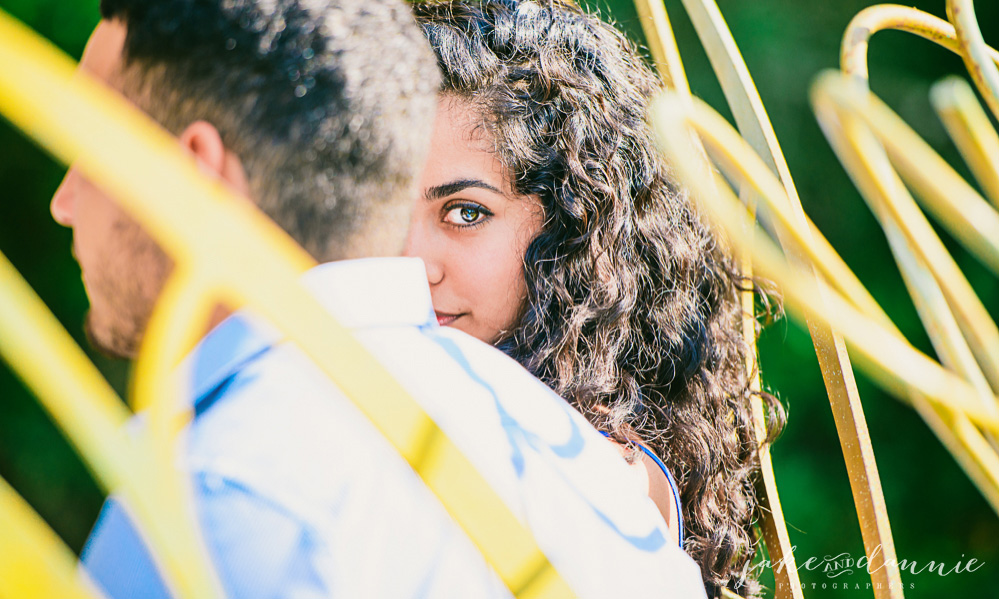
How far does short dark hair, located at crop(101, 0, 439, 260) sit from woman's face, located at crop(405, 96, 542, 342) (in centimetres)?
42

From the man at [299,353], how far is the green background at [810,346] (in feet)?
3.93

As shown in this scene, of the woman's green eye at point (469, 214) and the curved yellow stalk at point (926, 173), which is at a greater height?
the curved yellow stalk at point (926, 173)

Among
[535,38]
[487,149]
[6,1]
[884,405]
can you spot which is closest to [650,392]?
[487,149]

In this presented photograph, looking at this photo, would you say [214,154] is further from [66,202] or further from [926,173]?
[926,173]

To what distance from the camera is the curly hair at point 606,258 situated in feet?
2.75

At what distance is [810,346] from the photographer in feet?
5.01

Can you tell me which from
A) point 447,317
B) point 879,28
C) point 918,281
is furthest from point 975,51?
point 447,317

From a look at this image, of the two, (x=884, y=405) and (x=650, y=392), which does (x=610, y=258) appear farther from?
(x=884, y=405)

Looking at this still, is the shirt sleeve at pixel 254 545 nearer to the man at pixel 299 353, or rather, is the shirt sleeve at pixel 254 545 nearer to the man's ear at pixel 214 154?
the man at pixel 299 353

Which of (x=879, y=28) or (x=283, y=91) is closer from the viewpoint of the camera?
(x=283, y=91)

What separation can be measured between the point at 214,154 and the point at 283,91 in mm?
47

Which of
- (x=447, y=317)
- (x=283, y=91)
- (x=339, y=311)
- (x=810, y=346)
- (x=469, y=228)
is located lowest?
(x=810, y=346)

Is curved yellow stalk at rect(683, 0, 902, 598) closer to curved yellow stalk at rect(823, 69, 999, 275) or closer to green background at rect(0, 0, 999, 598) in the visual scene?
curved yellow stalk at rect(823, 69, 999, 275)

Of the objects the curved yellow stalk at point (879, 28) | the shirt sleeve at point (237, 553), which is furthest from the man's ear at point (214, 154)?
the curved yellow stalk at point (879, 28)
